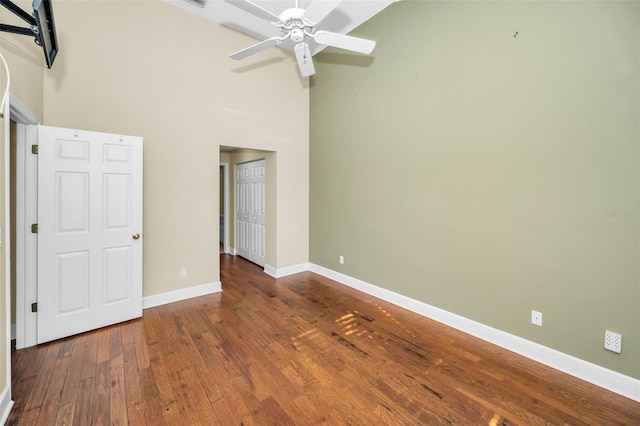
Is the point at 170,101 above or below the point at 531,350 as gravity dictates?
above

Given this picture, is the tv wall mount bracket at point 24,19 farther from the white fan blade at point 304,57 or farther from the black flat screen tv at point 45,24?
the white fan blade at point 304,57

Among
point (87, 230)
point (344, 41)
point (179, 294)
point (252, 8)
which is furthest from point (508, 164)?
point (87, 230)

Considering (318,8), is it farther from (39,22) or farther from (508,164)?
(508,164)

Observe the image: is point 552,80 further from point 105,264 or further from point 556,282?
point 105,264

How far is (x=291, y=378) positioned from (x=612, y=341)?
2434 millimetres

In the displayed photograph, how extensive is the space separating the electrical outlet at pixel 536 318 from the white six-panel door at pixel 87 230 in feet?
13.1

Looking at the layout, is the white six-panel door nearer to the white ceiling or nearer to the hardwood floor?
the hardwood floor

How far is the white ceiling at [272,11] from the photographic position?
11.1 ft

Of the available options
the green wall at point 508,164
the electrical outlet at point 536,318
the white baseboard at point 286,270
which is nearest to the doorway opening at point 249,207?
the white baseboard at point 286,270

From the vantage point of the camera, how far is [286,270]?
4.61 m

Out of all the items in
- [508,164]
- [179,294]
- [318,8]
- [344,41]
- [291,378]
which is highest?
[318,8]

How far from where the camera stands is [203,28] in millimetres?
3627

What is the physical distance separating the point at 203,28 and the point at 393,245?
12.8 feet

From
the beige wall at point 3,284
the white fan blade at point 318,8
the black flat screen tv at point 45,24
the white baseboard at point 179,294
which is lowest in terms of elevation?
the white baseboard at point 179,294
